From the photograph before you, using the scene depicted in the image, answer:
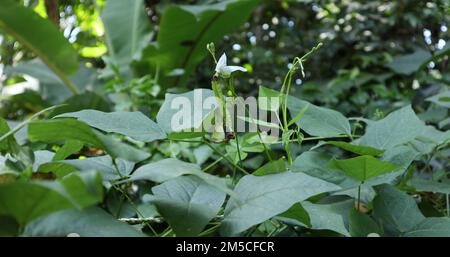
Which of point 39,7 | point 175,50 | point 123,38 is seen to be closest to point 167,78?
point 175,50

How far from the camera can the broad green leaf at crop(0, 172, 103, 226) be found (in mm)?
292

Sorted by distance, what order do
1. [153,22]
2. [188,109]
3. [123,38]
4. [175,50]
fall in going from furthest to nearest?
[153,22] < [123,38] < [175,50] < [188,109]

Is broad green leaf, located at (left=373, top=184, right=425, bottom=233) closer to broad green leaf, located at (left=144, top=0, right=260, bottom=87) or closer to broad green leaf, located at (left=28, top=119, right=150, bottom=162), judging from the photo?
broad green leaf, located at (left=28, top=119, right=150, bottom=162)

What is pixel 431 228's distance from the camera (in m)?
0.49

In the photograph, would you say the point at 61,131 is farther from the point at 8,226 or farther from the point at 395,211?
the point at 395,211

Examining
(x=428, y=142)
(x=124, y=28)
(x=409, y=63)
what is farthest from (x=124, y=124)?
(x=124, y=28)

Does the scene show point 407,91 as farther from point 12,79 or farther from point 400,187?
point 12,79

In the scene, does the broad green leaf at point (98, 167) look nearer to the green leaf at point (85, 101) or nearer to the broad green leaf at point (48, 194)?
the broad green leaf at point (48, 194)

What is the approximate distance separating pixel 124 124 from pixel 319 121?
0.78 ft

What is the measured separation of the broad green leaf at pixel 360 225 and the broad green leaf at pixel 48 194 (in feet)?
0.90

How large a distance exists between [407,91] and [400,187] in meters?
1.28

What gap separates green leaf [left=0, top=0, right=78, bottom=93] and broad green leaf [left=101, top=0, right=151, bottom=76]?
0.20 m
